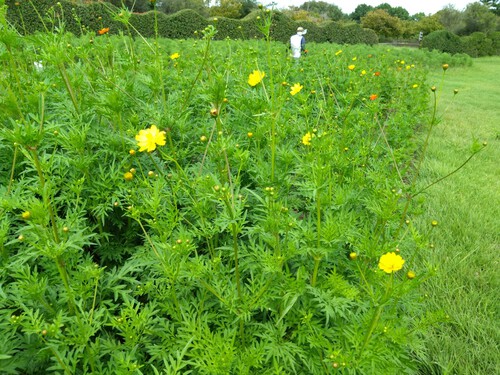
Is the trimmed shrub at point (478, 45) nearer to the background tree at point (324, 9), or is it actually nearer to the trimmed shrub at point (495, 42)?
the trimmed shrub at point (495, 42)

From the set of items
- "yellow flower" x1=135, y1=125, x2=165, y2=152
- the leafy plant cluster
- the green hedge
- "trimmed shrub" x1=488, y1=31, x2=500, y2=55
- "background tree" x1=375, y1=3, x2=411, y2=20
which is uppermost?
"background tree" x1=375, y1=3, x2=411, y2=20

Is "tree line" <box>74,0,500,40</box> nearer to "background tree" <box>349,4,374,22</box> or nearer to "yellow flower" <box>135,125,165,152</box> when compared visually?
"background tree" <box>349,4,374,22</box>

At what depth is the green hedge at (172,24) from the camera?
10.7 meters

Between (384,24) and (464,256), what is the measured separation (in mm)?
40476

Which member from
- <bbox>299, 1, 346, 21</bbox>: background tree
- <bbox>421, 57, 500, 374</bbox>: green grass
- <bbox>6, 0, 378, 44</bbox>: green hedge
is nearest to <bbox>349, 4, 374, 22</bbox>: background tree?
<bbox>299, 1, 346, 21</bbox>: background tree

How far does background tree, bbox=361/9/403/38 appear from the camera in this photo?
3638 cm

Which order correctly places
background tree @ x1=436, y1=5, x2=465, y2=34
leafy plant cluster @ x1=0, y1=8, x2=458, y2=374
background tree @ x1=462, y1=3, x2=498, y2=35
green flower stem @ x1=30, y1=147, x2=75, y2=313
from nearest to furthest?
green flower stem @ x1=30, y1=147, x2=75, y2=313, leafy plant cluster @ x1=0, y1=8, x2=458, y2=374, background tree @ x1=462, y1=3, x2=498, y2=35, background tree @ x1=436, y1=5, x2=465, y2=34

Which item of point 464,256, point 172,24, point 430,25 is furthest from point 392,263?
→ point 430,25

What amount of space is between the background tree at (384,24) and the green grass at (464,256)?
3685 cm

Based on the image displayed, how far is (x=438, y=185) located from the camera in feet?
11.0

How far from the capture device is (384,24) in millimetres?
36625

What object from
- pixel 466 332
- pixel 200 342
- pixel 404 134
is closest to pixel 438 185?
pixel 404 134

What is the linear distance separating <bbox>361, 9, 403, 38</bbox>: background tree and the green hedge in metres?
15.5

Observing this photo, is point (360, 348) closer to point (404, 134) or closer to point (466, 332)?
point (466, 332)
